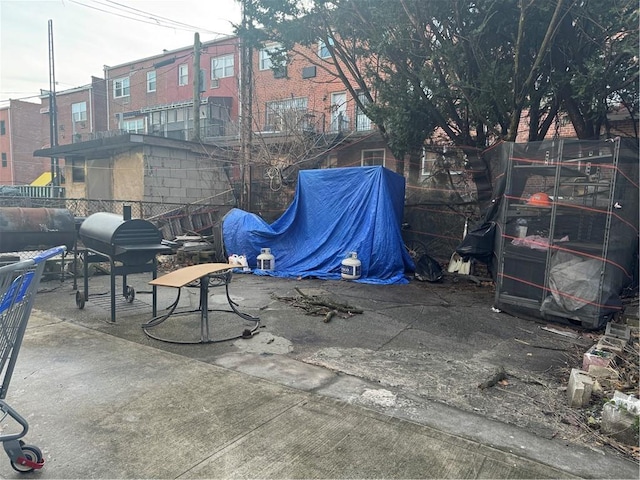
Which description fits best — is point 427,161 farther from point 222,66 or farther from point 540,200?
point 222,66

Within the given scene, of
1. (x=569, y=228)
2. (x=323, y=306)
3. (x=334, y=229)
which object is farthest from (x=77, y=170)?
(x=569, y=228)

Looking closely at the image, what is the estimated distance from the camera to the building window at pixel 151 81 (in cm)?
3019

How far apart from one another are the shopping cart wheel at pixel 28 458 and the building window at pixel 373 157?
45.6ft

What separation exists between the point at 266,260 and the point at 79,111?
108 feet

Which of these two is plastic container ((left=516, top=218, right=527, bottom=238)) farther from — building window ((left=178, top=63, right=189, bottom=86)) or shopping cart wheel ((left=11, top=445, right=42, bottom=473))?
building window ((left=178, top=63, right=189, bottom=86))

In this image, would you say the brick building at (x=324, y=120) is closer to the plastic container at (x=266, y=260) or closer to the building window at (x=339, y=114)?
the building window at (x=339, y=114)

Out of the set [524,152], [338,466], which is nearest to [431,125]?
[524,152]

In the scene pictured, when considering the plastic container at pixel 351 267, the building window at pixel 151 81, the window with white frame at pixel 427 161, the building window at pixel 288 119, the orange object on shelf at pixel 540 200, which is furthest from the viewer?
the building window at pixel 151 81

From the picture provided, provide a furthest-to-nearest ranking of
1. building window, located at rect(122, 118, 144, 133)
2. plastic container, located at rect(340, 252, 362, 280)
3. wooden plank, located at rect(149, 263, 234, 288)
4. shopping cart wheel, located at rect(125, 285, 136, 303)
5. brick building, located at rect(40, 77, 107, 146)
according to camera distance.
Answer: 1. brick building, located at rect(40, 77, 107, 146)
2. building window, located at rect(122, 118, 144, 133)
3. plastic container, located at rect(340, 252, 362, 280)
4. shopping cart wheel, located at rect(125, 285, 136, 303)
5. wooden plank, located at rect(149, 263, 234, 288)

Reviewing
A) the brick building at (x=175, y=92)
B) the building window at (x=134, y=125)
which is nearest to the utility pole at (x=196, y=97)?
the brick building at (x=175, y=92)

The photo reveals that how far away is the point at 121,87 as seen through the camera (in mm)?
32094

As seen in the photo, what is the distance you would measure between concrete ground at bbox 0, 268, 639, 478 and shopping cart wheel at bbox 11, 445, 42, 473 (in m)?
0.04

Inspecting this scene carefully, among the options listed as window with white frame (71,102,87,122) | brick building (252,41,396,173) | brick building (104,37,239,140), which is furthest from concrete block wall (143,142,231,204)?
window with white frame (71,102,87,122)

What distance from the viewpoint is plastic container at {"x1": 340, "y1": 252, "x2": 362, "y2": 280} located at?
27.6 ft
